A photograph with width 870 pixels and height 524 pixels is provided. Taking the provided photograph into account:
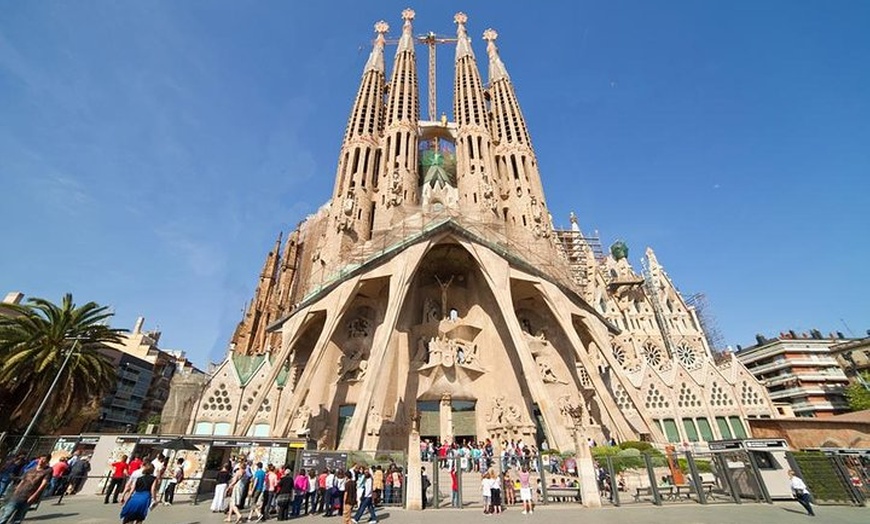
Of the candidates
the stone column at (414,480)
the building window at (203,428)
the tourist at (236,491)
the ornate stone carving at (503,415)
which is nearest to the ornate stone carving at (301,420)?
the building window at (203,428)

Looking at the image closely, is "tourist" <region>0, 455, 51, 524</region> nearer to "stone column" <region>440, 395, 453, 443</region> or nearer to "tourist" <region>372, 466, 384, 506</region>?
"tourist" <region>372, 466, 384, 506</region>

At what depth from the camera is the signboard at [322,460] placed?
10.5 m

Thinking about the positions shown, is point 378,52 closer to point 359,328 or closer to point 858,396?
point 359,328

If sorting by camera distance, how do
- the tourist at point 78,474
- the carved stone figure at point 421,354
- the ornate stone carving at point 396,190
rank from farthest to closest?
the ornate stone carving at point 396,190 < the carved stone figure at point 421,354 < the tourist at point 78,474

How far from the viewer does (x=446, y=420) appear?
2361 cm

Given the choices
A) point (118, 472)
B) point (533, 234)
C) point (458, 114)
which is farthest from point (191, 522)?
point (458, 114)

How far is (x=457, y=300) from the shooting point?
2798cm

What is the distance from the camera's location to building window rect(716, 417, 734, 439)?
96.3ft

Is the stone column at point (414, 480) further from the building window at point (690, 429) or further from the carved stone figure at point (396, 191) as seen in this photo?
the building window at point (690, 429)

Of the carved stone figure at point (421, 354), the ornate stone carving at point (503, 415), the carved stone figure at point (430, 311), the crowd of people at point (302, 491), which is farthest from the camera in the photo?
the carved stone figure at point (430, 311)

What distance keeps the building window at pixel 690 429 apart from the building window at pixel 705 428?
1.28ft

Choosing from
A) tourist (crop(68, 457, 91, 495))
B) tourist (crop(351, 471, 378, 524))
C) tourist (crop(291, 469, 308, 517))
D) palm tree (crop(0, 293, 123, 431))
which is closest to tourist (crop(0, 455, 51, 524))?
tourist (crop(291, 469, 308, 517))

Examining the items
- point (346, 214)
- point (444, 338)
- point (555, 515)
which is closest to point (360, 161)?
point (346, 214)

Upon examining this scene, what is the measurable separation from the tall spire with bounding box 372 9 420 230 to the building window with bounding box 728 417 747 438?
3065 centimetres
